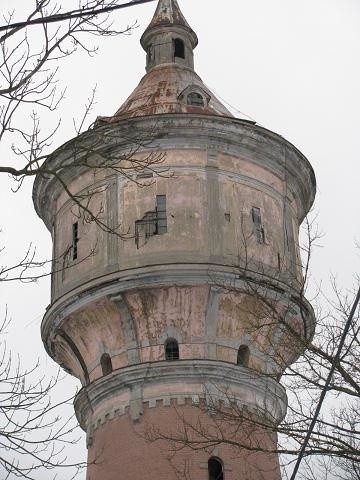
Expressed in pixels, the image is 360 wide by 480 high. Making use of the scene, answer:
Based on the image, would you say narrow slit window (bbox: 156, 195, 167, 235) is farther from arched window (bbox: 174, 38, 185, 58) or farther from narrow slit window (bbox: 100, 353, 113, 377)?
arched window (bbox: 174, 38, 185, 58)

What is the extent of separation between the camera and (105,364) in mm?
17203

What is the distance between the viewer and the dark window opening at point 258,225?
17.4m

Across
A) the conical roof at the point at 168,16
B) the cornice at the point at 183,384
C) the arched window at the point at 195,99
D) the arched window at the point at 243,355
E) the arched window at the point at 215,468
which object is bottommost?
the arched window at the point at 215,468

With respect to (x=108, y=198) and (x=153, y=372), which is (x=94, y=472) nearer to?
(x=153, y=372)

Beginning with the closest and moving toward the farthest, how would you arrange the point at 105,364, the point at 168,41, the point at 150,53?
the point at 105,364
the point at 168,41
the point at 150,53

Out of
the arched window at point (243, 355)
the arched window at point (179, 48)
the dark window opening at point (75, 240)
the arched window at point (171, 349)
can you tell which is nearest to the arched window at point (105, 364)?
the arched window at point (171, 349)

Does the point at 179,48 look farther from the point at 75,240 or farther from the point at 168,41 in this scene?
the point at 75,240

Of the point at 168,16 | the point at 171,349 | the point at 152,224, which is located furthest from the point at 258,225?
the point at 168,16

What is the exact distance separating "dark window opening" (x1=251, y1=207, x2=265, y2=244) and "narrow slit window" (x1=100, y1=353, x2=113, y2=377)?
3.28 metres

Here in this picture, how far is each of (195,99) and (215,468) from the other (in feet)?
22.9

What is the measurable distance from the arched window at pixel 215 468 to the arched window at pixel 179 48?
30.9 ft

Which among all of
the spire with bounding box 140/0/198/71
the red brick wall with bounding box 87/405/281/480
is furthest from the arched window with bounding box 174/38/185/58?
the red brick wall with bounding box 87/405/281/480

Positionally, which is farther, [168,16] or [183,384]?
[168,16]

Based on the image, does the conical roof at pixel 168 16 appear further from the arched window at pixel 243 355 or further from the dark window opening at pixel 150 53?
the arched window at pixel 243 355
